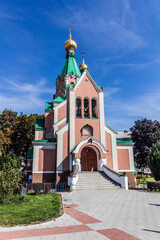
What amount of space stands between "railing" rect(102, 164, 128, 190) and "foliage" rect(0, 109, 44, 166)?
52.1 ft

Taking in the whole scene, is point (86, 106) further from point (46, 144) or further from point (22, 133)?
point (22, 133)

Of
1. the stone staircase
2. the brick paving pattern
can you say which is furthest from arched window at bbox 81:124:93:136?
the brick paving pattern

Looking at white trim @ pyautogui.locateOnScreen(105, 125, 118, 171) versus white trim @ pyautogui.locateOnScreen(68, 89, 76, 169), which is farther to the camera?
white trim @ pyautogui.locateOnScreen(105, 125, 118, 171)

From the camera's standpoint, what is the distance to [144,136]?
106 feet

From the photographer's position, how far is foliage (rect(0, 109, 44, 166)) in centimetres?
2848

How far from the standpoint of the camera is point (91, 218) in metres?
7.27

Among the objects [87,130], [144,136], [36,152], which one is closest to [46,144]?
[36,152]

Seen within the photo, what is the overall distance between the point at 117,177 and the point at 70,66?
1994 centimetres

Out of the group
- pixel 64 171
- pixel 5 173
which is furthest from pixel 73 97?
pixel 5 173

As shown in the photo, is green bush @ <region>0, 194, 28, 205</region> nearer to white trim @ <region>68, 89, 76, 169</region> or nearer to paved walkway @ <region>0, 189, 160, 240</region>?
paved walkway @ <region>0, 189, 160, 240</region>

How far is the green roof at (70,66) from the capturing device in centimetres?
2945

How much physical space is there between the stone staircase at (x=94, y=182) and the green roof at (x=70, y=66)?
17193 millimetres

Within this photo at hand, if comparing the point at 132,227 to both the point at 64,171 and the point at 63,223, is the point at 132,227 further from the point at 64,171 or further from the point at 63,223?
the point at 64,171

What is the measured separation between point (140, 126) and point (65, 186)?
21.6 metres
